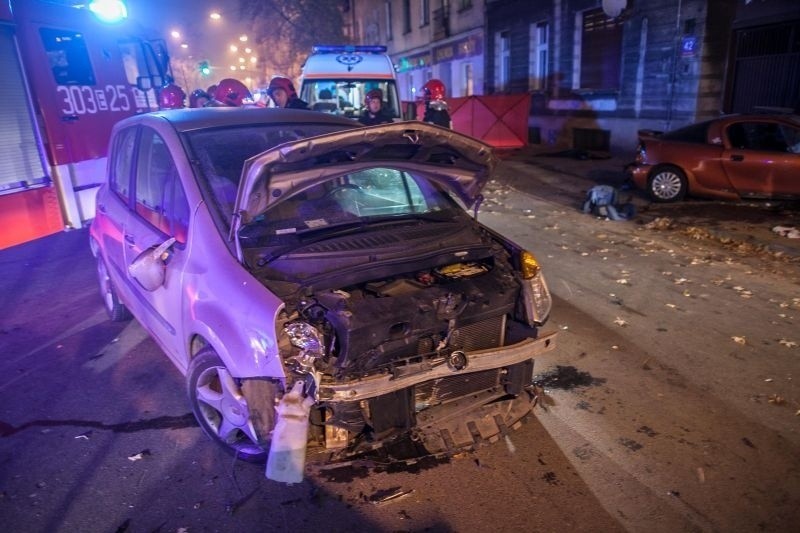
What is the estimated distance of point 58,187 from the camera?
8625 millimetres

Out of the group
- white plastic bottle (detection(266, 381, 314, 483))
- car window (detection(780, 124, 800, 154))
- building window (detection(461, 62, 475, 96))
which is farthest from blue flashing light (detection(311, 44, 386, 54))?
building window (detection(461, 62, 475, 96))

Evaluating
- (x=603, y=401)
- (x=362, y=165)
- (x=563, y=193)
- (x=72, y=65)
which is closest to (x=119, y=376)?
(x=362, y=165)

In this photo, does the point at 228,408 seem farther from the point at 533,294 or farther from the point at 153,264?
the point at 533,294

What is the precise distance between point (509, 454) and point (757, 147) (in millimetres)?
7954

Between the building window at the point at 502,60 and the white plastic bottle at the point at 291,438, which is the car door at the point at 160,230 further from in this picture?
the building window at the point at 502,60

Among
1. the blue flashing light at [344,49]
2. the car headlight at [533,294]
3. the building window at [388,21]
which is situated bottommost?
the car headlight at [533,294]

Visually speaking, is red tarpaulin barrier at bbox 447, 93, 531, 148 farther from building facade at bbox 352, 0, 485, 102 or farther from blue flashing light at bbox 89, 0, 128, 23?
blue flashing light at bbox 89, 0, 128, 23

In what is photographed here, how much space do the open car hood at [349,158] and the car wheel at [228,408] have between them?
785 mm

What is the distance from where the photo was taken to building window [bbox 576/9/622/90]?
15.9 meters

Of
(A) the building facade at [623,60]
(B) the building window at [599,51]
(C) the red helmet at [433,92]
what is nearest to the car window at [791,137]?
(A) the building facade at [623,60]

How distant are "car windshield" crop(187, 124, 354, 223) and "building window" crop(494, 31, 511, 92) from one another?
20.0 metres

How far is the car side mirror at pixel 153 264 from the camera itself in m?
3.33

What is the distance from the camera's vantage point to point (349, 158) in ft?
9.87

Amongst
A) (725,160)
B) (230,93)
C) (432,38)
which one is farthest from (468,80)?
(725,160)
